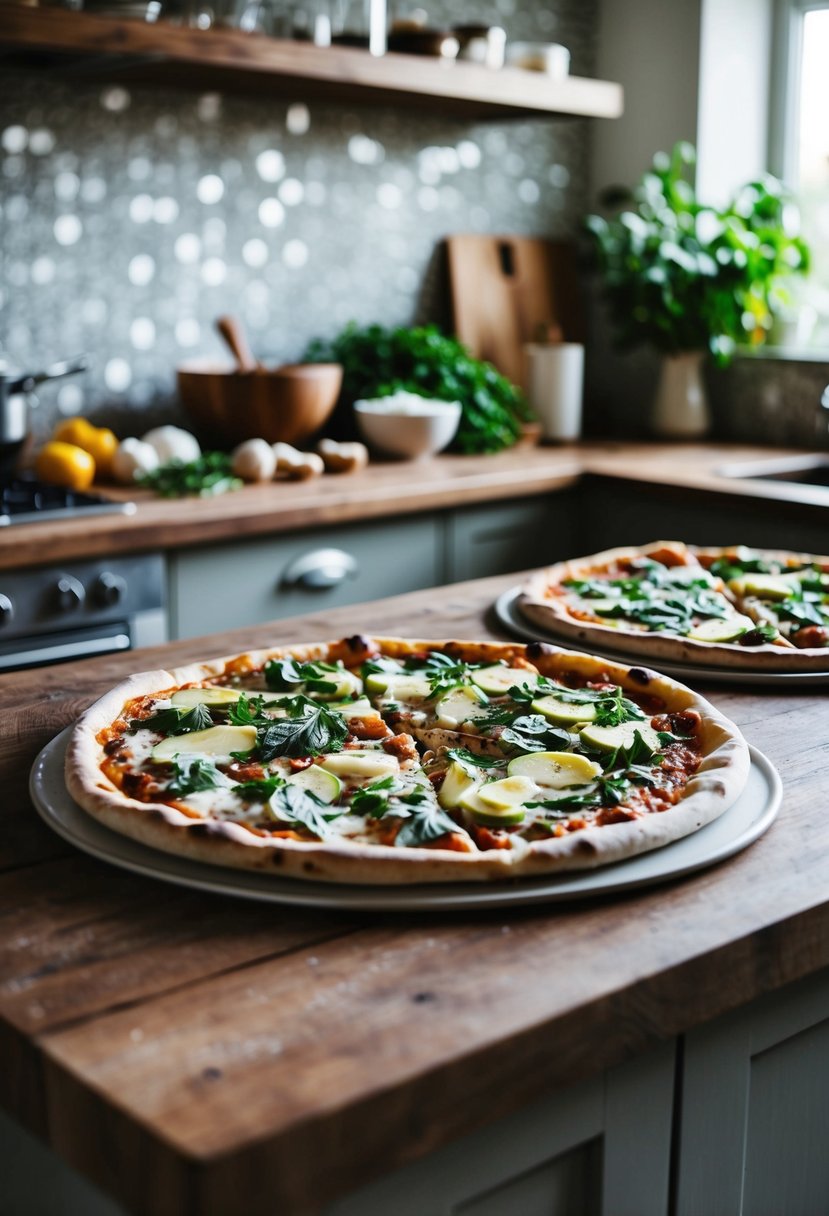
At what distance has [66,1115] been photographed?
784 mm

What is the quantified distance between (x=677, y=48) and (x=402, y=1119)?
3493 millimetres

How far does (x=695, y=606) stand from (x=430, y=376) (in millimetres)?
1688

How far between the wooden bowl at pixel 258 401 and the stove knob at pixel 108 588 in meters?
0.74

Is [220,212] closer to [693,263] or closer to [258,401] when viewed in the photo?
[258,401]

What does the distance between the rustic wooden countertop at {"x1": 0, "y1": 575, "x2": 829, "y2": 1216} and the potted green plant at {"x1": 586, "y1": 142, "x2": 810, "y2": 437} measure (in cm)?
258

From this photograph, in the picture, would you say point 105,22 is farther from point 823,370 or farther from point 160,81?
point 823,370

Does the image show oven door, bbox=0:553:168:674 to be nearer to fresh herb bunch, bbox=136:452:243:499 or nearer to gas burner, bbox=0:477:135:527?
gas burner, bbox=0:477:135:527

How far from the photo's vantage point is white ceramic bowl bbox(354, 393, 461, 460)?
3.11 meters

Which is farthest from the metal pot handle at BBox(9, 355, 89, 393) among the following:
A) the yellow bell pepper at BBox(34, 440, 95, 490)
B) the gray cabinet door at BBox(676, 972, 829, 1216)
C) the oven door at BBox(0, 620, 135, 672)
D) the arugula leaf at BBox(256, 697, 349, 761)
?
the gray cabinet door at BBox(676, 972, 829, 1216)

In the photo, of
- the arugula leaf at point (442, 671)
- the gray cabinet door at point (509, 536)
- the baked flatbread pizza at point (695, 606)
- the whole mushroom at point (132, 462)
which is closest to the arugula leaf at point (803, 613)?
the baked flatbread pizza at point (695, 606)

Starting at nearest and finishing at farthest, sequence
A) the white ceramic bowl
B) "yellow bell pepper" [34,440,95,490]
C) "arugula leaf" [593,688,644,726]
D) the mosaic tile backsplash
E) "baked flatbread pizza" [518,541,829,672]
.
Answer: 1. "arugula leaf" [593,688,644,726]
2. "baked flatbread pizza" [518,541,829,672]
3. "yellow bell pepper" [34,440,95,490]
4. the mosaic tile backsplash
5. the white ceramic bowl

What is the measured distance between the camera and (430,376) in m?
3.31

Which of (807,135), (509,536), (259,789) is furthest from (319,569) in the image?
(807,135)

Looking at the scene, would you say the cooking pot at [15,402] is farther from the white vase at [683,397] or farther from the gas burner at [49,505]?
the white vase at [683,397]
